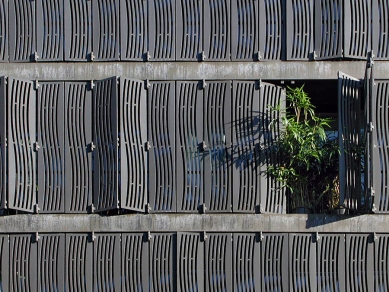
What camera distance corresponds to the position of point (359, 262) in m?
29.7

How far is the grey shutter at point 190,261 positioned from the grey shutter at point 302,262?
197 cm

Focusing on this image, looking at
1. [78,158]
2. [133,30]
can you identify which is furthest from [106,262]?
[133,30]

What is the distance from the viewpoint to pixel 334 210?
3025cm

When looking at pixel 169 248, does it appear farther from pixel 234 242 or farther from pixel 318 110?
pixel 318 110

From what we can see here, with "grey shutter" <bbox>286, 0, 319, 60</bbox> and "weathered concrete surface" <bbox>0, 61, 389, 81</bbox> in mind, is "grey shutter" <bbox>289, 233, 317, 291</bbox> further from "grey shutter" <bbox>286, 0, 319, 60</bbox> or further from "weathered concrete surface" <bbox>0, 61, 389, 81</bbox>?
"grey shutter" <bbox>286, 0, 319, 60</bbox>

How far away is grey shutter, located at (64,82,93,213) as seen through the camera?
30344 millimetres

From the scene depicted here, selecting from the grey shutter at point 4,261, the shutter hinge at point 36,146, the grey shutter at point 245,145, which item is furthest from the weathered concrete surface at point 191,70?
the grey shutter at point 4,261

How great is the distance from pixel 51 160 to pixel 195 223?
350 cm

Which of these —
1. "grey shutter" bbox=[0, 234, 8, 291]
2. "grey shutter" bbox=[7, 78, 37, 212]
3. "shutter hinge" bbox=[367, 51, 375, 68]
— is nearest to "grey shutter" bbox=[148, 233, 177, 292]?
"grey shutter" bbox=[7, 78, 37, 212]

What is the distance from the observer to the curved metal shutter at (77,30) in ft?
101

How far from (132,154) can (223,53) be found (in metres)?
3.06

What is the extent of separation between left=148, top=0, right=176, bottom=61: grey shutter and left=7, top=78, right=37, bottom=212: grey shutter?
3032mm

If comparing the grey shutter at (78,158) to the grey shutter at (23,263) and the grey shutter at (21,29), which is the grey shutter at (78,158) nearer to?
the grey shutter at (23,263)

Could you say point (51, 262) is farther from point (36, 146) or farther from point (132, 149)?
point (132, 149)
